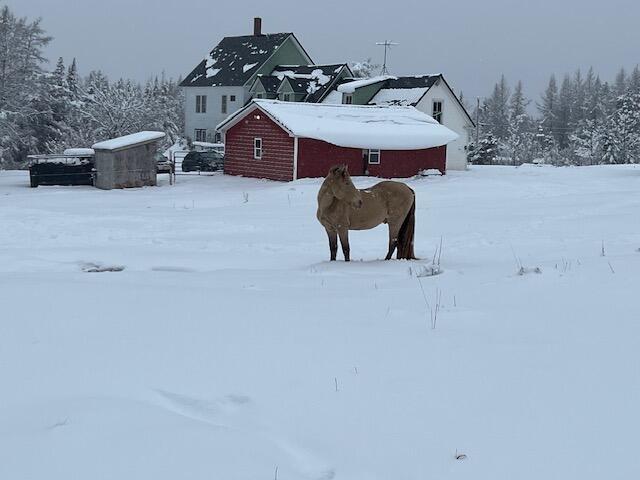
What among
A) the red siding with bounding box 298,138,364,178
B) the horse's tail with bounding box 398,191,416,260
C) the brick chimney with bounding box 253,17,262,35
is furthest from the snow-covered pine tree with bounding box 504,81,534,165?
the horse's tail with bounding box 398,191,416,260

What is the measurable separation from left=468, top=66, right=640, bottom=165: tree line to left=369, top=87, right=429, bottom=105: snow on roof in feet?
75.0

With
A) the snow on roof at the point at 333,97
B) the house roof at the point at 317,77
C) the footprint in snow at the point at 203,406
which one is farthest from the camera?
the house roof at the point at 317,77

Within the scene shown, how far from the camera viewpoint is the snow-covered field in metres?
3.27

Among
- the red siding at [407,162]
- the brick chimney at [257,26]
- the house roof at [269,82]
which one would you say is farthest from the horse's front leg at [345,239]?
the brick chimney at [257,26]

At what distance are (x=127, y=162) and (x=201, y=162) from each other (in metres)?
10.3

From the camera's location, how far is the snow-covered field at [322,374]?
327cm

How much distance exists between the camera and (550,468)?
3199mm

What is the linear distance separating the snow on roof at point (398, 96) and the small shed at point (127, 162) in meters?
17.5

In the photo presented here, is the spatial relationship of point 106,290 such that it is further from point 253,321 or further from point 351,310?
point 351,310

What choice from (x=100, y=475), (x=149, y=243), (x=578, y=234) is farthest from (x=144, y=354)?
(x=578, y=234)

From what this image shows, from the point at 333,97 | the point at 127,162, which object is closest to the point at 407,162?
the point at 333,97

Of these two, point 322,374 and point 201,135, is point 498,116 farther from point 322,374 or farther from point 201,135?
point 322,374

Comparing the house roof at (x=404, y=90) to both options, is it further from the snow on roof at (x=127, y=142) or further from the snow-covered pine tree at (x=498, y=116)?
the snow-covered pine tree at (x=498, y=116)

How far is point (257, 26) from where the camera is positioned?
59.8 metres
